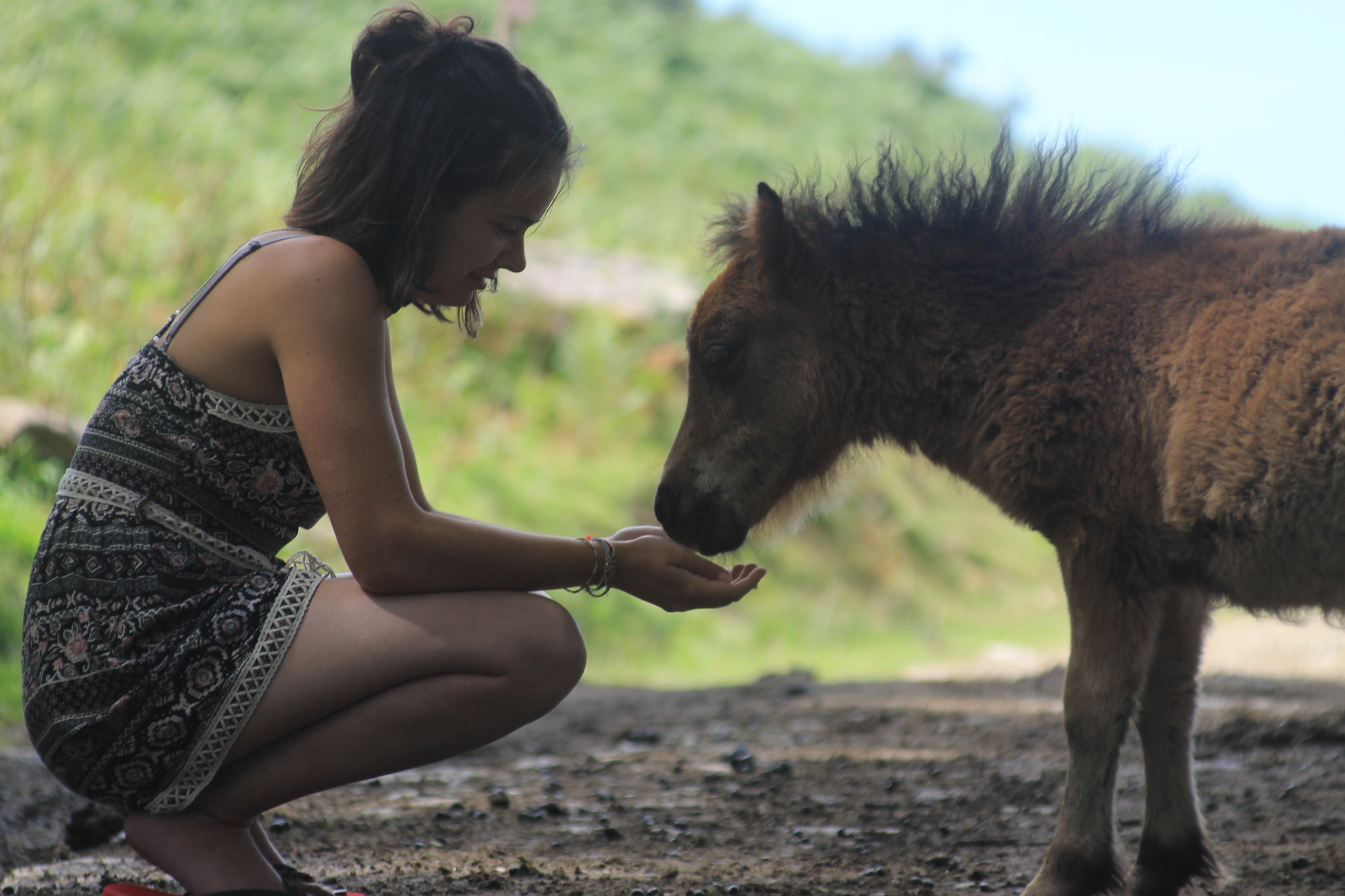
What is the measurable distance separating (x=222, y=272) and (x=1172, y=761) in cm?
303

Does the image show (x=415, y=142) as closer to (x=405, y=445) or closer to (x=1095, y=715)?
(x=405, y=445)

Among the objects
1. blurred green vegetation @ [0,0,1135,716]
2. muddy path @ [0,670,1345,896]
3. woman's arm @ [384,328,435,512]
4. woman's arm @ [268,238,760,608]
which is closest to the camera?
woman's arm @ [268,238,760,608]

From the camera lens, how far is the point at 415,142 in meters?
2.54

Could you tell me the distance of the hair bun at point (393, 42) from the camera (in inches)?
104

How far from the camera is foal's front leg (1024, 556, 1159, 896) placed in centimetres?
301

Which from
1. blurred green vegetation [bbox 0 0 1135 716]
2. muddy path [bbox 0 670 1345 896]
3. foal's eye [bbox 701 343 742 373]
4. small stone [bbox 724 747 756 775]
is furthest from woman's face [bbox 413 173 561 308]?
blurred green vegetation [bbox 0 0 1135 716]

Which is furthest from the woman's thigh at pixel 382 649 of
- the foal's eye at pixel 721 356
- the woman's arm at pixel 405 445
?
the foal's eye at pixel 721 356

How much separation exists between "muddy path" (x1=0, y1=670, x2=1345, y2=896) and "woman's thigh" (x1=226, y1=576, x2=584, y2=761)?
34.0 inches

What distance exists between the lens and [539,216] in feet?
9.36

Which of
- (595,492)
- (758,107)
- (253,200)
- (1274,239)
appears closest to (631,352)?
(595,492)

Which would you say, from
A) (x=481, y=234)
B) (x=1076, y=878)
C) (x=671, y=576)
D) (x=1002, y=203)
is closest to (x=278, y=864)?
(x=671, y=576)

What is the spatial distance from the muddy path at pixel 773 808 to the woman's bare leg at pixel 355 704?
684 mm

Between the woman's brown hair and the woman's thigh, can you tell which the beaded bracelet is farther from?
the woman's brown hair

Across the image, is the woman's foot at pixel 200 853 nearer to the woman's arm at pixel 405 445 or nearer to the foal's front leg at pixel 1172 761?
the woman's arm at pixel 405 445
